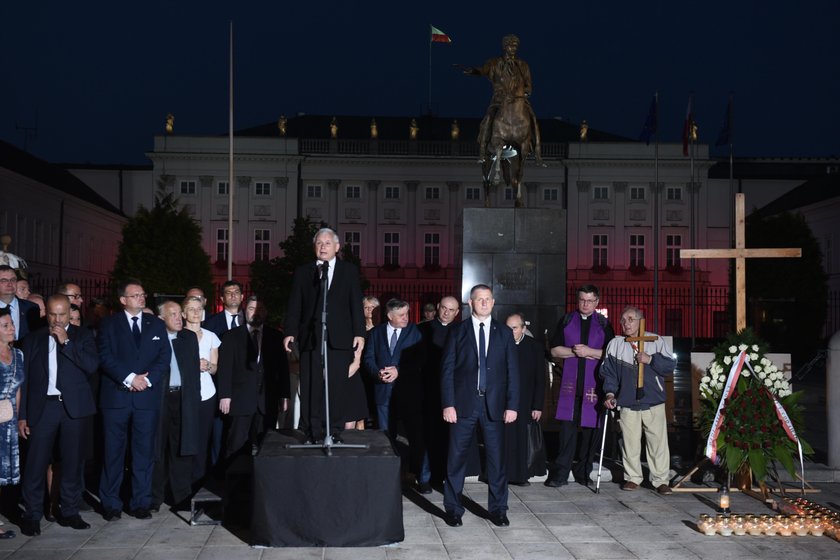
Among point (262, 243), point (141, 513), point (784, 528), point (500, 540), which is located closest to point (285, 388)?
point (141, 513)

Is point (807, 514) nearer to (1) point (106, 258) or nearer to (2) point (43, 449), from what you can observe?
(2) point (43, 449)

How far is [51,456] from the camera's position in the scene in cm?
822

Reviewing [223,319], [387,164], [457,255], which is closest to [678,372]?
[457,255]

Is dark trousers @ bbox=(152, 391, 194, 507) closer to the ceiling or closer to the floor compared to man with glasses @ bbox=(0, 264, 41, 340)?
closer to the floor

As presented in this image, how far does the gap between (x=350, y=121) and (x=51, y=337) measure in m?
62.5

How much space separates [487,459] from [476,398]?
0.53 meters

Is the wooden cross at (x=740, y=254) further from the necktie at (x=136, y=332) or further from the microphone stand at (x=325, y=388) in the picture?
the necktie at (x=136, y=332)

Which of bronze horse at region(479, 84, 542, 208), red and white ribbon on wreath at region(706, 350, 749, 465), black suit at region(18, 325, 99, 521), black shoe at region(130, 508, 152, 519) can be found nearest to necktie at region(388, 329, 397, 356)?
black shoe at region(130, 508, 152, 519)

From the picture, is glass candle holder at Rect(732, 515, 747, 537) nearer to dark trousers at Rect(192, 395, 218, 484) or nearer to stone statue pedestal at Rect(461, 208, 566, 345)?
dark trousers at Rect(192, 395, 218, 484)

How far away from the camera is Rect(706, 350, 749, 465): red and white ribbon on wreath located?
359 inches

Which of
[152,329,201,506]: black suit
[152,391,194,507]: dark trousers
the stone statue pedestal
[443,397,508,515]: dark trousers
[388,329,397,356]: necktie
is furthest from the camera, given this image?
the stone statue pedestal

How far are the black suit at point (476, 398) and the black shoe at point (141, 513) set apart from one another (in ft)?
8.36

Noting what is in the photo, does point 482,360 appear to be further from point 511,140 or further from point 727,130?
point 727,130

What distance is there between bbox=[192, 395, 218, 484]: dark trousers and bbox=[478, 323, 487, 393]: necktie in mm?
2734
